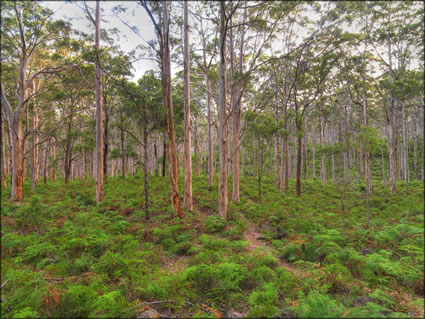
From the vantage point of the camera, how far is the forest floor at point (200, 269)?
11.9 ft

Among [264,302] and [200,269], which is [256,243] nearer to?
[200,269]

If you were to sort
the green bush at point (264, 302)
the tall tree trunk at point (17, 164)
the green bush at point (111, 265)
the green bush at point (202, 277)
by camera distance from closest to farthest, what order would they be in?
the green bush at point (264, 302)
the green bush at point (202, 277)
the green bush at point (111, 265)
the tall tree trunk at point (17, 164)

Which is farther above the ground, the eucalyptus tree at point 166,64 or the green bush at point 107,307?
the eucalyptus tree at point 166,64

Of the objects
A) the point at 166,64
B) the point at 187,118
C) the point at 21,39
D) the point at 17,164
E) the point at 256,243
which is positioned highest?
the point at 21,39

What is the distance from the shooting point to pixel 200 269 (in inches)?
190

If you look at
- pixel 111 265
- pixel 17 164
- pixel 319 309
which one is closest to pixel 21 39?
pixel 17 164

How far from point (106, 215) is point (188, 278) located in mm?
6864

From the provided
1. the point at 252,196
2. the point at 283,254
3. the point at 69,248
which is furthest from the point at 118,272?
the point at 252,196

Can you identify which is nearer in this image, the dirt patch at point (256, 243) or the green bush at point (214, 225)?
the dirt patch at point (256, 243)

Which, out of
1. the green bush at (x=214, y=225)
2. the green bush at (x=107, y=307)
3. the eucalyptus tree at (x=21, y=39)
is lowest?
the green bush at (x=214, y=225)

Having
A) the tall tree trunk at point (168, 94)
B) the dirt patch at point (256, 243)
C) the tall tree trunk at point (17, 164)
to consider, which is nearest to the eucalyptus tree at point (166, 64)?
the tall tree trunk at point (168, 94)

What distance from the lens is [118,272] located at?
192 inches

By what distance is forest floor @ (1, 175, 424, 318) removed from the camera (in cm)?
362

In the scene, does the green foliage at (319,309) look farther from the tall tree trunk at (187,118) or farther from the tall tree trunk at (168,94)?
the tall tree trunk at (187,118)
